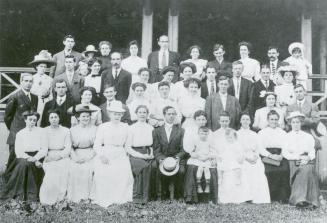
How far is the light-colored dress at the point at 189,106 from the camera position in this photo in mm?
7875

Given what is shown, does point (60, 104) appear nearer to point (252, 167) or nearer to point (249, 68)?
point (252, 167)

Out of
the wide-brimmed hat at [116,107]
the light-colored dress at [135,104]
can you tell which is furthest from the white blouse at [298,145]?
the wide-brimmed hat at [116,107]

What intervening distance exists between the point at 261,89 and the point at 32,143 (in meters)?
3.83

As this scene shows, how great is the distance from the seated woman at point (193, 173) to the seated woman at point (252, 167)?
0.46m

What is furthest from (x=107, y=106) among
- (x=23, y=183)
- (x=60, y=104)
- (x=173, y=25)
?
(x=173, y=25)

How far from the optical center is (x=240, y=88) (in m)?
8.34

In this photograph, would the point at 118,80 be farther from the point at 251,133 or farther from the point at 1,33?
the point at 1,33

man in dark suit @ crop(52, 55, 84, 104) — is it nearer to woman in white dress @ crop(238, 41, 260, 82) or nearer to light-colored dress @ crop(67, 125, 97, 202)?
light-colored dress @ crop(67, 125, 97, 202)

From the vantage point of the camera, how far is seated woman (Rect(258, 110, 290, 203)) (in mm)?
7477

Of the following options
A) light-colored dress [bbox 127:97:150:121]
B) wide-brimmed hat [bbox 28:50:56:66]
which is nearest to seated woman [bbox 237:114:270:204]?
light-colored dress [bbox 127:97:150:121]

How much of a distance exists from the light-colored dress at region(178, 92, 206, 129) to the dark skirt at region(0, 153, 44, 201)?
7.77ft

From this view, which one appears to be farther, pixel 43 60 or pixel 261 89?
pixel 261 89

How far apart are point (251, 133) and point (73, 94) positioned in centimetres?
287

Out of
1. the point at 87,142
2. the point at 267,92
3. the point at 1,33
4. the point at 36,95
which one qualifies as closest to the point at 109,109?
the point at 87,142
